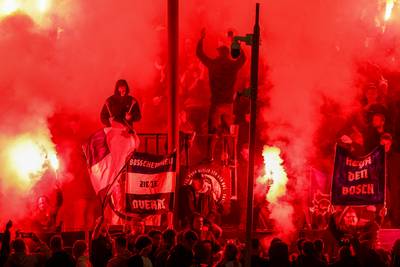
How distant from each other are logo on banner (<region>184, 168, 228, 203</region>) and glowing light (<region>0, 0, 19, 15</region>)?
484cm

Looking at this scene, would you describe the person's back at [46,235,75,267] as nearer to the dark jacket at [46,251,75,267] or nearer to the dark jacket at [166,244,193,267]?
the dark jacket at [46,251,75,267]

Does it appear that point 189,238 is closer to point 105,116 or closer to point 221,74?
point 105,116

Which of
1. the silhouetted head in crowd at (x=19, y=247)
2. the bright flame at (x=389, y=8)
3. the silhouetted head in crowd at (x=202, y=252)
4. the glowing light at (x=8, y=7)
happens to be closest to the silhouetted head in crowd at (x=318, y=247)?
the silhouetted head in crowd at (x=202, y=252)

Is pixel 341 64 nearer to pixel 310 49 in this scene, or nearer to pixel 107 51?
pixel 310 49

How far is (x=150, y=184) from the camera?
13.1 m

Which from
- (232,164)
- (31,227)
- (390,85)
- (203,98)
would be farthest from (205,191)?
(390,85)

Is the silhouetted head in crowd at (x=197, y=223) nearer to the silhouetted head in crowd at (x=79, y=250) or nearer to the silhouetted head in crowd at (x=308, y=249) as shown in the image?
the silhouetted head in crowd at (x=308, y=249)

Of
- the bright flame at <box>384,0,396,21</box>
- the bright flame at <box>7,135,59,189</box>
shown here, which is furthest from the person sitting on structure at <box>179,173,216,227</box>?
the bright flame at <box>384,0,396,21</box>

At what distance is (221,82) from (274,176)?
2.45 metres

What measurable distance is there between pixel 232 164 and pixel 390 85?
178 inches

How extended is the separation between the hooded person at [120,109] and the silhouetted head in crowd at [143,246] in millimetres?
8181

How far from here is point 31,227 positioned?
647 inches

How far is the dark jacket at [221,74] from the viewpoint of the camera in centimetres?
1931

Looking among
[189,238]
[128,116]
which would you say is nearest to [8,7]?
[128,116]
